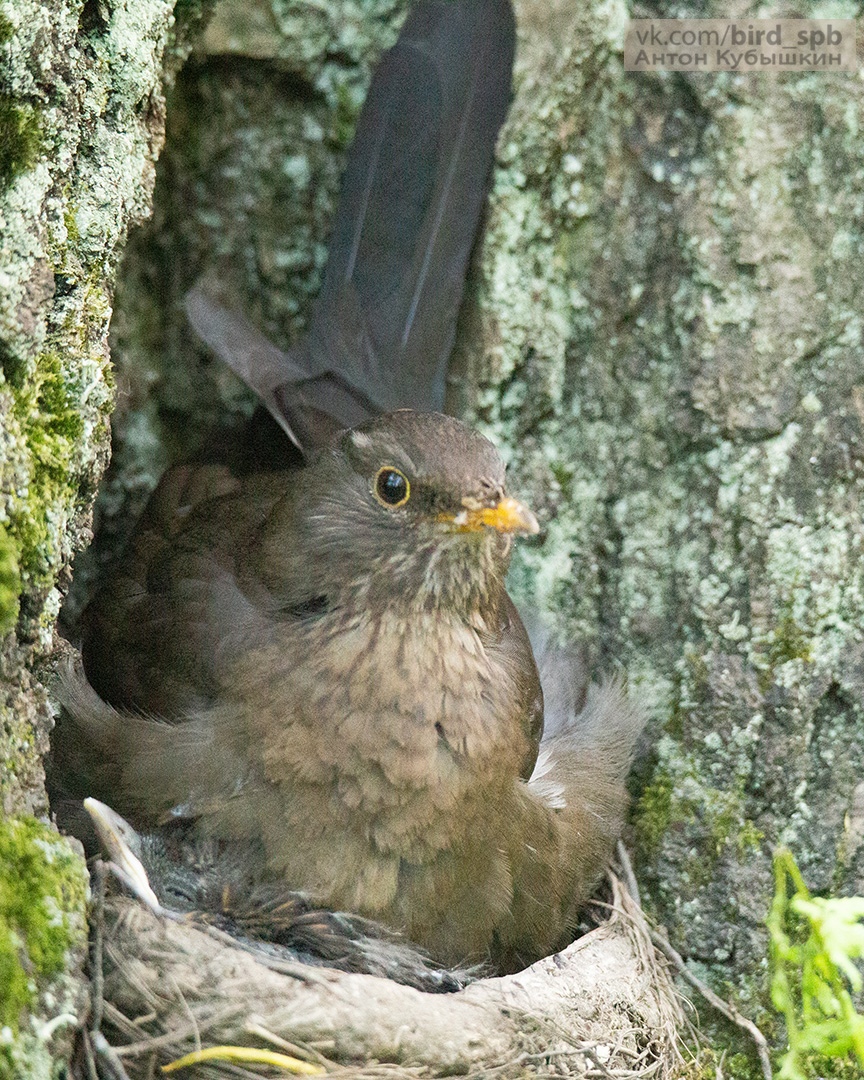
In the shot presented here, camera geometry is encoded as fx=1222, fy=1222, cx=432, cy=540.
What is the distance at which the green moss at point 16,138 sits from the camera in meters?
2.75

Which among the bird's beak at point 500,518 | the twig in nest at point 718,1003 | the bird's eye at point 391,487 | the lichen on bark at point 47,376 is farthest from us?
the twig in nest at point 718,1003

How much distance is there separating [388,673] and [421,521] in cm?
43

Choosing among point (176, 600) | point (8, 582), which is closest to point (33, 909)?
point (8, 582)

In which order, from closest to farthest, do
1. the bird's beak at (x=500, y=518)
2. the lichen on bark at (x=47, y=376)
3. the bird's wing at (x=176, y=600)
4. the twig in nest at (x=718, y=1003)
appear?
the lichen on bark at (x=47, y=376) → the bird's beak at (x=500, y=518) → the bird's wing at (x=176, y=600) → the twig in nest at (x=718, y=1003)

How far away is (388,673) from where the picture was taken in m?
3.35

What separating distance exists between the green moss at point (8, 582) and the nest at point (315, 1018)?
0.77 meters

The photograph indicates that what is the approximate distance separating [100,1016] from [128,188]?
2.12 metres

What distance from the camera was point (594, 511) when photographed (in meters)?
4.29

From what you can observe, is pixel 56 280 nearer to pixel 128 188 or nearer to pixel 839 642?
pixel 128 188

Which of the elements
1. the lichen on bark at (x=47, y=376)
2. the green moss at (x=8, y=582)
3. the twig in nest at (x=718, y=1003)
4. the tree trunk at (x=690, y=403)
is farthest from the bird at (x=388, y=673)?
the green moss at (x=8, y=582)

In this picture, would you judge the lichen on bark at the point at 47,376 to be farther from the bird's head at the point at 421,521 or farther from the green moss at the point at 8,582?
the bird's head at the point at 421,521

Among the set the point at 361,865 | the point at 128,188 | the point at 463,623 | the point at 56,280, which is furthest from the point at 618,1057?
the point at 128,188

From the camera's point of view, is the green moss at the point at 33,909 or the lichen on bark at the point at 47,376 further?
the lichen on bark at the point at 47,376

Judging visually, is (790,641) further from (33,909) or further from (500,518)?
(33,909)
